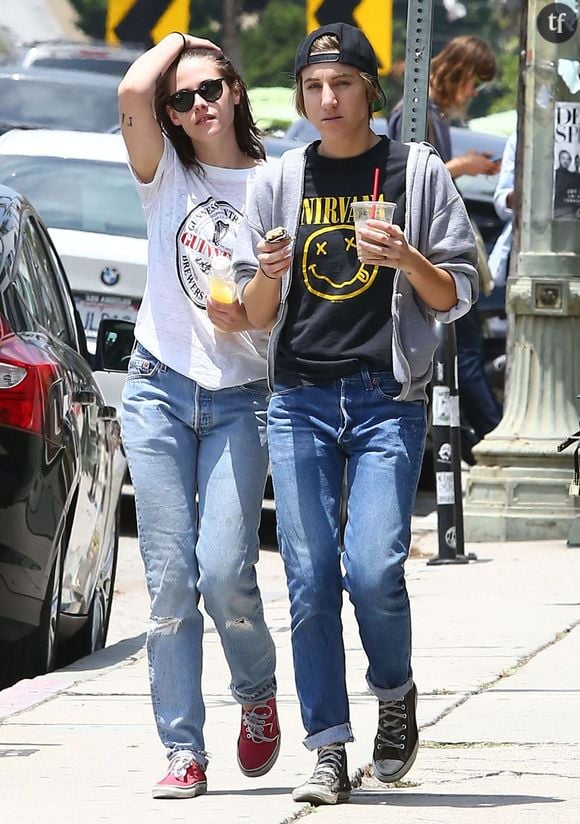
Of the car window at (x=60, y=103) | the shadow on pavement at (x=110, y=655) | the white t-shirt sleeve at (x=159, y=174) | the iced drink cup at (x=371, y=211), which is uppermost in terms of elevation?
the car window at (x=60, y=103)

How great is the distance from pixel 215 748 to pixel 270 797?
73 cm

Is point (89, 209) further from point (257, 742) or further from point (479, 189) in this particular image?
point (257, 742)

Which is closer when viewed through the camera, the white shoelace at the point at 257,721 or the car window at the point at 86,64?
the white shoelace at the point at 257,721

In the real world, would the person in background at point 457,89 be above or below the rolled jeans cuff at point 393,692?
above

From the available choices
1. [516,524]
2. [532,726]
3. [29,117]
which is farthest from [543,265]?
[29,117]

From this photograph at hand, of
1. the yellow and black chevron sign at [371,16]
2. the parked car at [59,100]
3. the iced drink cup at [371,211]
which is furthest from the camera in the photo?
the yellow and black chevron sign at [371,16]

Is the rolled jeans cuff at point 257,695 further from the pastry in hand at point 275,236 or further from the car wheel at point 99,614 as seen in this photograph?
the car wheel at point 99,614

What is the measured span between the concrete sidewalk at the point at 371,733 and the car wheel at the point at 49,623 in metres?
0.08

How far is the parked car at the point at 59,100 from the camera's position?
18531 mm

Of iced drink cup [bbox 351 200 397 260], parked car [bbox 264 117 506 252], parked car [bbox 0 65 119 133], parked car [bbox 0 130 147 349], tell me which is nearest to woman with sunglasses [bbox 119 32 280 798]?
iced drink cup [bbox 351 200 397 260]

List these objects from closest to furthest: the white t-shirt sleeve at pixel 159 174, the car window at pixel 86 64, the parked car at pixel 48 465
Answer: the white t-shirt sleeve at pixel 159 174, the parked car at pixel 48 465, the car window at pixel 86 64

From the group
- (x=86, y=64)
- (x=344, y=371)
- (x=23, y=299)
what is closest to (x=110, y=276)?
(x=23, y=299)

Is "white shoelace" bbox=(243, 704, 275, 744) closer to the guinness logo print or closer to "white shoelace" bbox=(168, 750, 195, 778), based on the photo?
"white shoelace" bbox=(168, 750, 195, 778)

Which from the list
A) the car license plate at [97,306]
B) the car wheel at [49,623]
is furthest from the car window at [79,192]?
the car wheel at [49,623]
